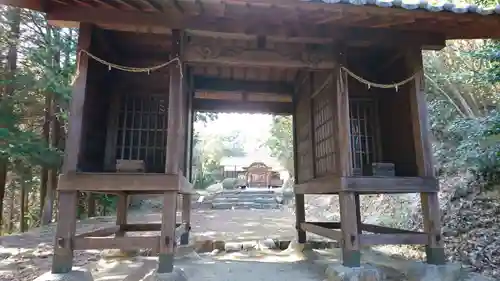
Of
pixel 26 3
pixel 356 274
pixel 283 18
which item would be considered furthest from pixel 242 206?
pixel 26 3

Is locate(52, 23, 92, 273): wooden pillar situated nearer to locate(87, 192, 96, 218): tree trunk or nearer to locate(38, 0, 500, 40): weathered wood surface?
locate(38, 0, 500, 40): weathered wood surface

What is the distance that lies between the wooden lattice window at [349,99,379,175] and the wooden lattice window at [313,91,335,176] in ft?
1.61

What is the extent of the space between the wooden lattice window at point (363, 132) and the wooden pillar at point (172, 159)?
9.34 feet

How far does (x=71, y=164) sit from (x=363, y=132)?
4.26 meters

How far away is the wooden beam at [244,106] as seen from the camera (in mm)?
6832

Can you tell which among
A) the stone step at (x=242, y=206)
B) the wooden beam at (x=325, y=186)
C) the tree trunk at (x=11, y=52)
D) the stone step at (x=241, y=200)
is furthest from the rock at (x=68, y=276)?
the stone step at (x=241, y=200)

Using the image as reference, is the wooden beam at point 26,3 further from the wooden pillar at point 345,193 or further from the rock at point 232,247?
→ the rock at point 232,247

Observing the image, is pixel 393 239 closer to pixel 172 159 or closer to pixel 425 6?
pixel 425 6

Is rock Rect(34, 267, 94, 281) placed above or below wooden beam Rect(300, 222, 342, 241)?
below

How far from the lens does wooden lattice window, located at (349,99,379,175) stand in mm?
5016

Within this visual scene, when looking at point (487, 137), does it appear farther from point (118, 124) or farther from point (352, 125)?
point (118, 124)

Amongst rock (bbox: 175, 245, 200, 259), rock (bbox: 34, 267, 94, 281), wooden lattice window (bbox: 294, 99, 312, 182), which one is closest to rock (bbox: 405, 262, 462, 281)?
wooden lattice window (bbox: 294, 99, 312, 182)

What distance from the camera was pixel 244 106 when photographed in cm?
700

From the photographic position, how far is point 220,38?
4.22 m
